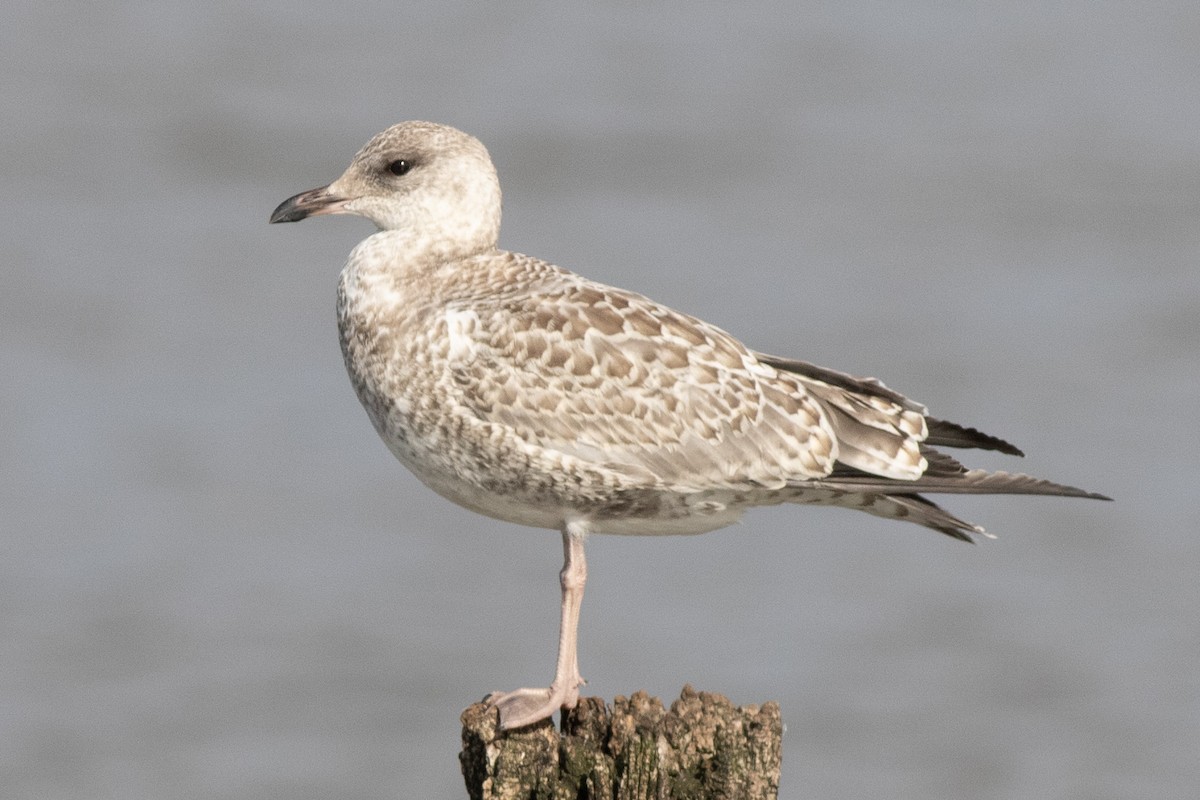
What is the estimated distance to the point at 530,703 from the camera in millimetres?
7598

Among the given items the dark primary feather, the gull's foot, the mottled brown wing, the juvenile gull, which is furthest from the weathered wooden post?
the dark primary feather

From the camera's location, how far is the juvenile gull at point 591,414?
→ 25.9 feet

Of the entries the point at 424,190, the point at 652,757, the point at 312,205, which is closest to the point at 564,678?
the point at 652,757

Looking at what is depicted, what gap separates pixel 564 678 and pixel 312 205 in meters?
2.45

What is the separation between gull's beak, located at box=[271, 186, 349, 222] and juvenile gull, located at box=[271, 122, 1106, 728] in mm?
316

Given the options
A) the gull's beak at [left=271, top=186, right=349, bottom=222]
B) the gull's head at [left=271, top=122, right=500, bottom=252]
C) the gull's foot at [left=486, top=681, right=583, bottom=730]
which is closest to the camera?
the gull's foot at [left=486, top=681, right=583, bottom=730]

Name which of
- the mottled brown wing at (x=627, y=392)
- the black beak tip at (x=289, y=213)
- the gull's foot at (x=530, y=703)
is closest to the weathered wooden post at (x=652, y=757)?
the gull's foot at (x=530, y=703)

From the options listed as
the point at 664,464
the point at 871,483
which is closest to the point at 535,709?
the point at 664,464

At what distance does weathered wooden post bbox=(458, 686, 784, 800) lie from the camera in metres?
6.93

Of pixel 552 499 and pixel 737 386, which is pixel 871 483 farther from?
pixel 552 499

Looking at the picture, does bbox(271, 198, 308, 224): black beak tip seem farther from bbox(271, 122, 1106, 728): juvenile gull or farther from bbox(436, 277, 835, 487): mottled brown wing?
bbox(436, 277, 835, 487): mottled brown wing

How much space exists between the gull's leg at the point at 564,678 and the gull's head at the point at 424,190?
4.68ft

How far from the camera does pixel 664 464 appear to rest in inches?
316

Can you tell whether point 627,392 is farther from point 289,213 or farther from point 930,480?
point 289,213
